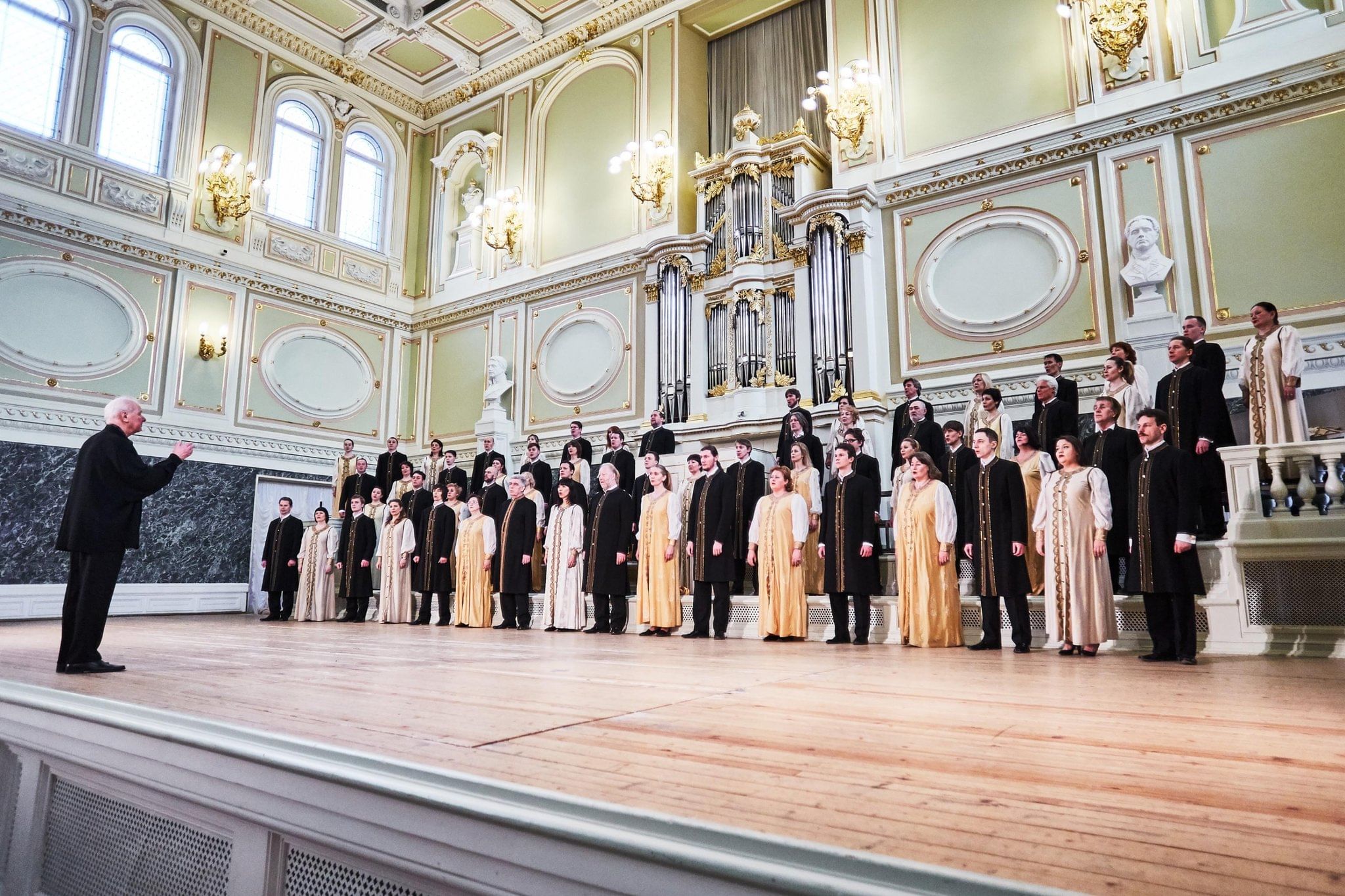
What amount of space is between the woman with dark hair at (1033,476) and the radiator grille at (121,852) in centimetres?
441

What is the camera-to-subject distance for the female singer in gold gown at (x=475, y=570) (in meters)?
7.59

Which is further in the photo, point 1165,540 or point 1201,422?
point 1201,422

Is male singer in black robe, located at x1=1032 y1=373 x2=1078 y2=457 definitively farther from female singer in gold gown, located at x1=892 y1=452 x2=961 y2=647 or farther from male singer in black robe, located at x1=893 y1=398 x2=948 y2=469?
female singer in gold gown, located at x1=892 y1=452 x2=961 y2=647

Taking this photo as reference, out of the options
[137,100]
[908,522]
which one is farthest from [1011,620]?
[137,100]

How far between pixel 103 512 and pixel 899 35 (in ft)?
27.7

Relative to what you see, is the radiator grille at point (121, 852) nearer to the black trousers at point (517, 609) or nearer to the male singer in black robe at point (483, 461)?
the black trousers at point (517, 609)

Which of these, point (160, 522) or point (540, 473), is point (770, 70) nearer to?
point (540, 473)

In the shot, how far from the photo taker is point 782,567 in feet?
18.8

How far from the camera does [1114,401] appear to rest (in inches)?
188

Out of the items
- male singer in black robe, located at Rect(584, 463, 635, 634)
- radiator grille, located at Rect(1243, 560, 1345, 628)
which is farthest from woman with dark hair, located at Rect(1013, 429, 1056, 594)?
male singer in black robe, located at Rect(584, 463, 635, 634)

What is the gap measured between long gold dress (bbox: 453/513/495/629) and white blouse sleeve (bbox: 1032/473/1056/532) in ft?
15.4

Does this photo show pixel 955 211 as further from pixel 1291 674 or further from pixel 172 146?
pixel 172 146

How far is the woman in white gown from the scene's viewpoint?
6949mm

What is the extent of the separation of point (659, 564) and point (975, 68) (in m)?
5.85
